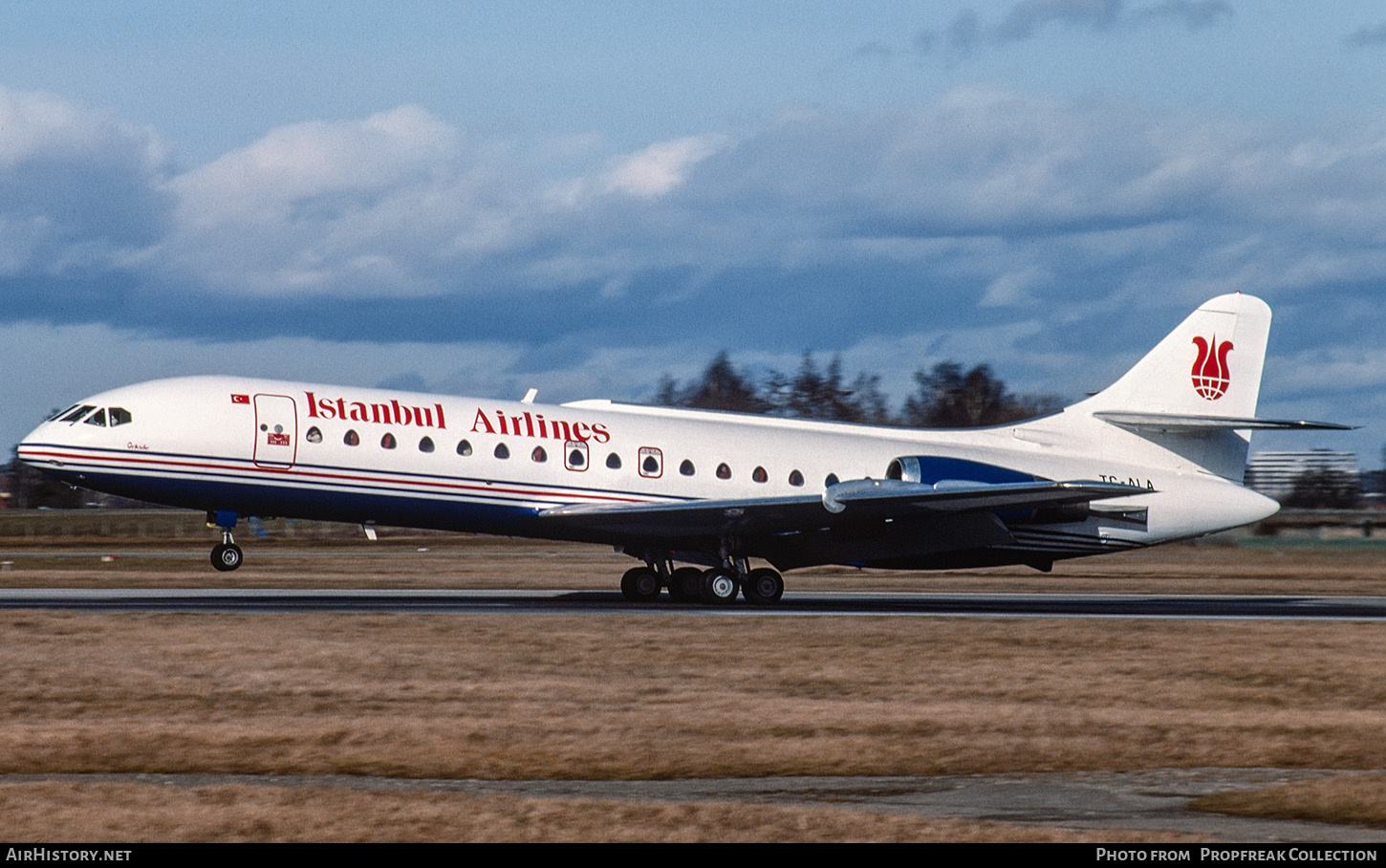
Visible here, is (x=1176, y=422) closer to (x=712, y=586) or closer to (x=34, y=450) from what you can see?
(x=712, y=586)

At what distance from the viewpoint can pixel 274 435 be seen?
26.2 metres

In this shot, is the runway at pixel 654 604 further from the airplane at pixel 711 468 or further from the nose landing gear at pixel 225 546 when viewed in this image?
the airplane at pixel 711 468

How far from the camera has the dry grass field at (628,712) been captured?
10.1 m

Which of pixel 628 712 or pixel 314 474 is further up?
pixel 314 474

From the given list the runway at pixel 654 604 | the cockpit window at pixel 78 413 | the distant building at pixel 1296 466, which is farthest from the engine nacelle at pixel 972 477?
the distant building at pixel 1296 466

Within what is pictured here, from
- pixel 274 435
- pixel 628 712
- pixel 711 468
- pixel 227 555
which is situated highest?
pixel 274 435

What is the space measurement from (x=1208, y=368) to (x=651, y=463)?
1226 centimetres

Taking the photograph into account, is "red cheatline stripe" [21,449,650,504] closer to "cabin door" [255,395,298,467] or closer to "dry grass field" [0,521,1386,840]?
"cabin door" [255,395,298,467]

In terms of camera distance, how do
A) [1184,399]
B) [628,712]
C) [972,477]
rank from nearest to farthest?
[628,712]
[972,477]
[1184,399]

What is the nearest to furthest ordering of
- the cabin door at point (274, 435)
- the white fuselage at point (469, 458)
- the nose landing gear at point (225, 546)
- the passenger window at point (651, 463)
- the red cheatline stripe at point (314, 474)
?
the red cheatline stripe at point (314, 474) < the white fuselage at point (469, 458) < the cabin door at point (274, 435) < the nose landing gear at point (225, 546) < the passenger window at point (651, 463)

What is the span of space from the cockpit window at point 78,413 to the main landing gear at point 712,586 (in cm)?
1021

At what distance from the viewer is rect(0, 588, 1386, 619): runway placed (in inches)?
967

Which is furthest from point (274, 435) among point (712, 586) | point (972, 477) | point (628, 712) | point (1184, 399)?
point (1184, 399)

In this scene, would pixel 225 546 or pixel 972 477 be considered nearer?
pixel 225 546
